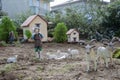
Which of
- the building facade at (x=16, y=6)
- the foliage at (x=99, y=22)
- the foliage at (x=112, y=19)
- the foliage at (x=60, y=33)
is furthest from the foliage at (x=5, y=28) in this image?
the building facade at (x=16, y=6)

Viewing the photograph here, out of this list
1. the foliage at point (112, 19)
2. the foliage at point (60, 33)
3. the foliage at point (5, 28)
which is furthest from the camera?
the foliage at point (112, 19)

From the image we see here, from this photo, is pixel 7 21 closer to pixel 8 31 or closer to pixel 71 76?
pixel 8 31

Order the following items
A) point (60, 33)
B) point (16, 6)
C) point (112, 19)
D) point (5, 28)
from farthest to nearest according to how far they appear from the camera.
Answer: point (16, 6) → point (112, 19) → point (60, 33) → point (5, 28)

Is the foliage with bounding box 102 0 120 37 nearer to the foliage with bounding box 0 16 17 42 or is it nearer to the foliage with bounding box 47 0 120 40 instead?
the foliage with bounding box 47 0 120 40

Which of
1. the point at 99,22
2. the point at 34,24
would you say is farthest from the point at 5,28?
the point at 99,22

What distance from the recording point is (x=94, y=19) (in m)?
16.6

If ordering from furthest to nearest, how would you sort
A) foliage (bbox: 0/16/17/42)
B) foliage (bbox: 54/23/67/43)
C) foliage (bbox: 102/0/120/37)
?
foliage (bbox: 102/0/120/37), foliage (bbox: 54/23/67/43), foliage (bbox: 0/16/17/42)

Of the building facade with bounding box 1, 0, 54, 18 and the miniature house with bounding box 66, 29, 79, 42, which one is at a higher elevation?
the building facade with bounding box 1, 0, 54, 18

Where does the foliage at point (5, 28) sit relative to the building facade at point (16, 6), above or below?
below

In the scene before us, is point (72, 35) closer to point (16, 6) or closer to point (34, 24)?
point (34, 24)

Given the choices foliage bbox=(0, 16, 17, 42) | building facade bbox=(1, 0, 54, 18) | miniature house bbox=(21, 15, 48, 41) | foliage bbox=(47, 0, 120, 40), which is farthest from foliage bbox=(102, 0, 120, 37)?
building facade bbox=(1, 0, 54, 18)

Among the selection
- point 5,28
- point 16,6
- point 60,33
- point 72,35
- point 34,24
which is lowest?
point 72,35

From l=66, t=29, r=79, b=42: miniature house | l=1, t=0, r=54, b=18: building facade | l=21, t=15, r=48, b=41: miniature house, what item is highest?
l=1, t=0, r=54, b=18: building facade

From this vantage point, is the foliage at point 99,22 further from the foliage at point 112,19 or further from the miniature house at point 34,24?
→ the miniature house at point 34,24
